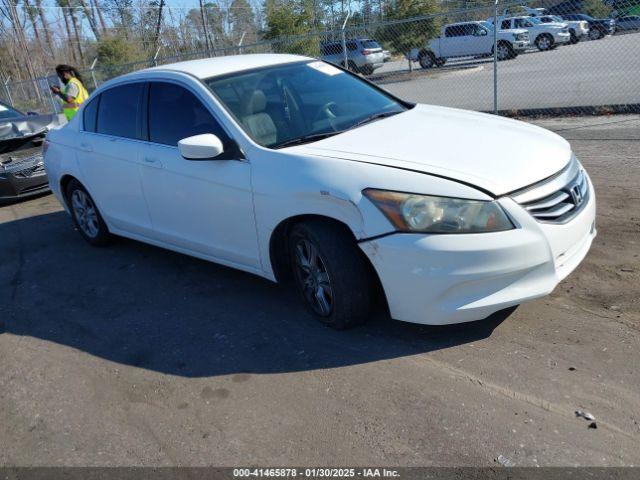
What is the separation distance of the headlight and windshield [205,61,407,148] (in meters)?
1.02

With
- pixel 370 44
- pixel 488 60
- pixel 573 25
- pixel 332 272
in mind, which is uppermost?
pixel 332 272

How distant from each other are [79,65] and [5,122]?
28.2 m

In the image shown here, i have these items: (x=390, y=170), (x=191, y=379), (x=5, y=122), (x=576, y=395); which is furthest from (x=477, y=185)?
(x=5, y=122)

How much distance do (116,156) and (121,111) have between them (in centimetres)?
42

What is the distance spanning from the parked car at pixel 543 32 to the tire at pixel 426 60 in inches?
171

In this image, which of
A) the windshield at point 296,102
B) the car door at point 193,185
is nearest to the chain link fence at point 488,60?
the windshield at point 296,102

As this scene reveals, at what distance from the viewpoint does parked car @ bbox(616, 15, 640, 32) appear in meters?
25.2

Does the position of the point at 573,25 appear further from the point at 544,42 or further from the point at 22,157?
the point at 22,157

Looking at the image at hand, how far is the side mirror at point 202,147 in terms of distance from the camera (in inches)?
150

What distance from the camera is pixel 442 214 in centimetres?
308

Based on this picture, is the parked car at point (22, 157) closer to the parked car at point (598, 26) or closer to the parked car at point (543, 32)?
the parked car at point (543, 32)

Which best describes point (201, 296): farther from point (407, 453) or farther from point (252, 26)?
point (252, 26)

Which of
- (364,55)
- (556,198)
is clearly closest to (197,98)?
(556,198)

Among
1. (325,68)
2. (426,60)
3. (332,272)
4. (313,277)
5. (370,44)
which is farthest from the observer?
(370,44)
